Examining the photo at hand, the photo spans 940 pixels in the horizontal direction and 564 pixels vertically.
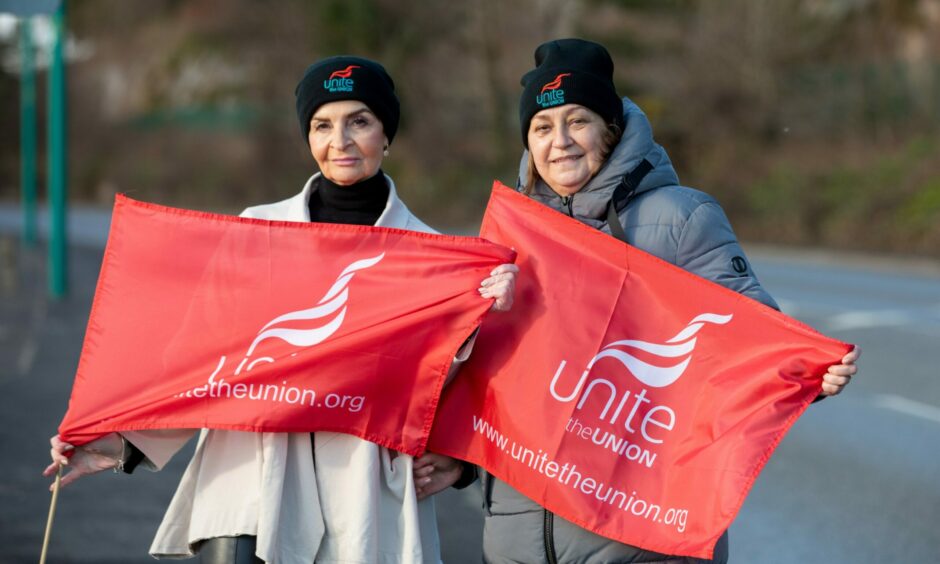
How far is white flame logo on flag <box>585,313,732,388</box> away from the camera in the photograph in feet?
11.8

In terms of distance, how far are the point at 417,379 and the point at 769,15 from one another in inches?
1342

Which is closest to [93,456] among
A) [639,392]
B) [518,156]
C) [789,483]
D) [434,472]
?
[434,472]

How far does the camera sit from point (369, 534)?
361 cm

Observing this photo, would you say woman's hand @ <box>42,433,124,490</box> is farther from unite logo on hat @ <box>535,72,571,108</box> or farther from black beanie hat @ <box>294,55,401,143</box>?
unite logo on hat @ <box>535,72,571,108</box>

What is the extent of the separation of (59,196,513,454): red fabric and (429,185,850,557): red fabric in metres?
0.20

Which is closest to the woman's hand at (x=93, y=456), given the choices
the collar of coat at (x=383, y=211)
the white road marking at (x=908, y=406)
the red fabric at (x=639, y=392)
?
the collar of coat at (x=383, y=211)

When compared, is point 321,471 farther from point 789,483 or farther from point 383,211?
point 789,483

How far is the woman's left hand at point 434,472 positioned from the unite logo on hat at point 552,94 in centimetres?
105

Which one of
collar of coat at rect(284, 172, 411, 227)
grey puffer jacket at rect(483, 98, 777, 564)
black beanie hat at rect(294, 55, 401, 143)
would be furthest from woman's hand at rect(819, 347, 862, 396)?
black beanie hat at rect(294, 55, 401, 143)

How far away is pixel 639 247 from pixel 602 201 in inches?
6.7

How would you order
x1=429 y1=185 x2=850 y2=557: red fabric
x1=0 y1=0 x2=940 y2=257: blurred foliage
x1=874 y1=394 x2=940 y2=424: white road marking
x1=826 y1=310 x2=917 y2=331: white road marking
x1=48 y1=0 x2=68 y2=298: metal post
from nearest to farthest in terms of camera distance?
x1=429 y1=185 x2=850 y2=557: red fabric < x1=874 y1=394 x2=940 y2=424: white road marking < x1=826 y1=310 x2=917 y2=331: white road marking < x1=48 y1=0 x2=68 y2=298: metal post < x1=0 y1=0 x2=940 y2=257: blurred foliage

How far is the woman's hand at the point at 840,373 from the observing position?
11.6 feet

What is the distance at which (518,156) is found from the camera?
39.8 meters

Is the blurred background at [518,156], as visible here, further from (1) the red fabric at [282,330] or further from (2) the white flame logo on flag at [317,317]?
(2) the white flame logo on flag at [317,317]
